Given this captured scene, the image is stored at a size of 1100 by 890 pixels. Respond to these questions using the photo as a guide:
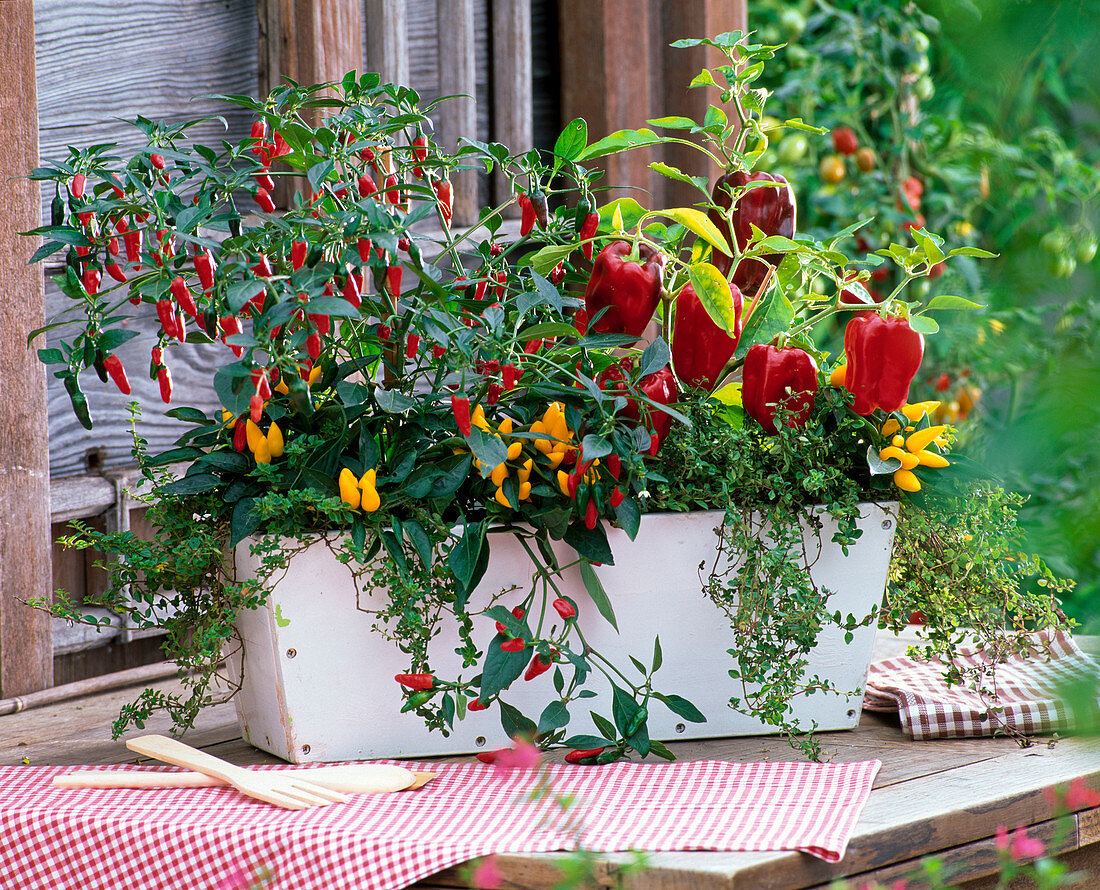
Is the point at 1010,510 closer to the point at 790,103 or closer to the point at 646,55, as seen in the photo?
the point at 646,55

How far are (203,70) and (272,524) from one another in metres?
0.80

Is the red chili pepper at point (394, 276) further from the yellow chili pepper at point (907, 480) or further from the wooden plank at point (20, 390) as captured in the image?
the wooden plank at point (20, 390)

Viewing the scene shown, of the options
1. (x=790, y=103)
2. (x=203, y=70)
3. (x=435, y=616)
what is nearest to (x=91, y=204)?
(x=435, y=616)

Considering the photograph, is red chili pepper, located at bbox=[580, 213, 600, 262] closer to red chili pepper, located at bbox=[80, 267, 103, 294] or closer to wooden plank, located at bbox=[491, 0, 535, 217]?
red chili pepper, located at bbox=[80, 267, 103, 294]

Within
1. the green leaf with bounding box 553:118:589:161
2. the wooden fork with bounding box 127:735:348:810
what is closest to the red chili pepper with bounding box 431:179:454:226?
the green leaf with bounding box 553:118:589:161

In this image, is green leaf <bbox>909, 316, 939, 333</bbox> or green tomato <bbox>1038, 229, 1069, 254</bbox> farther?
green leaf <bbox>909, 316, 939, 333</bbox>

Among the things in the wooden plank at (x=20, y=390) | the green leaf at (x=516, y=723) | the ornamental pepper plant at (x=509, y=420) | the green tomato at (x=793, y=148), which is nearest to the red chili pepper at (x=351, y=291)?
the ornamental pepper plant at (x=509, y=420)

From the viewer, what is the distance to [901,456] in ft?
2.87

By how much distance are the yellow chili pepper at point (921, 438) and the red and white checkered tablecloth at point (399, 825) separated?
25 centimetres

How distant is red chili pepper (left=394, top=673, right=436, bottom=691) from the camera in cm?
81

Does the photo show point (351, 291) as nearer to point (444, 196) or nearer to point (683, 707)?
point (444, 196)

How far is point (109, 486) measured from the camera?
1254 millimetres

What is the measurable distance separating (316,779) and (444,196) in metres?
0.48

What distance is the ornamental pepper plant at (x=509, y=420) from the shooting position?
80cm
